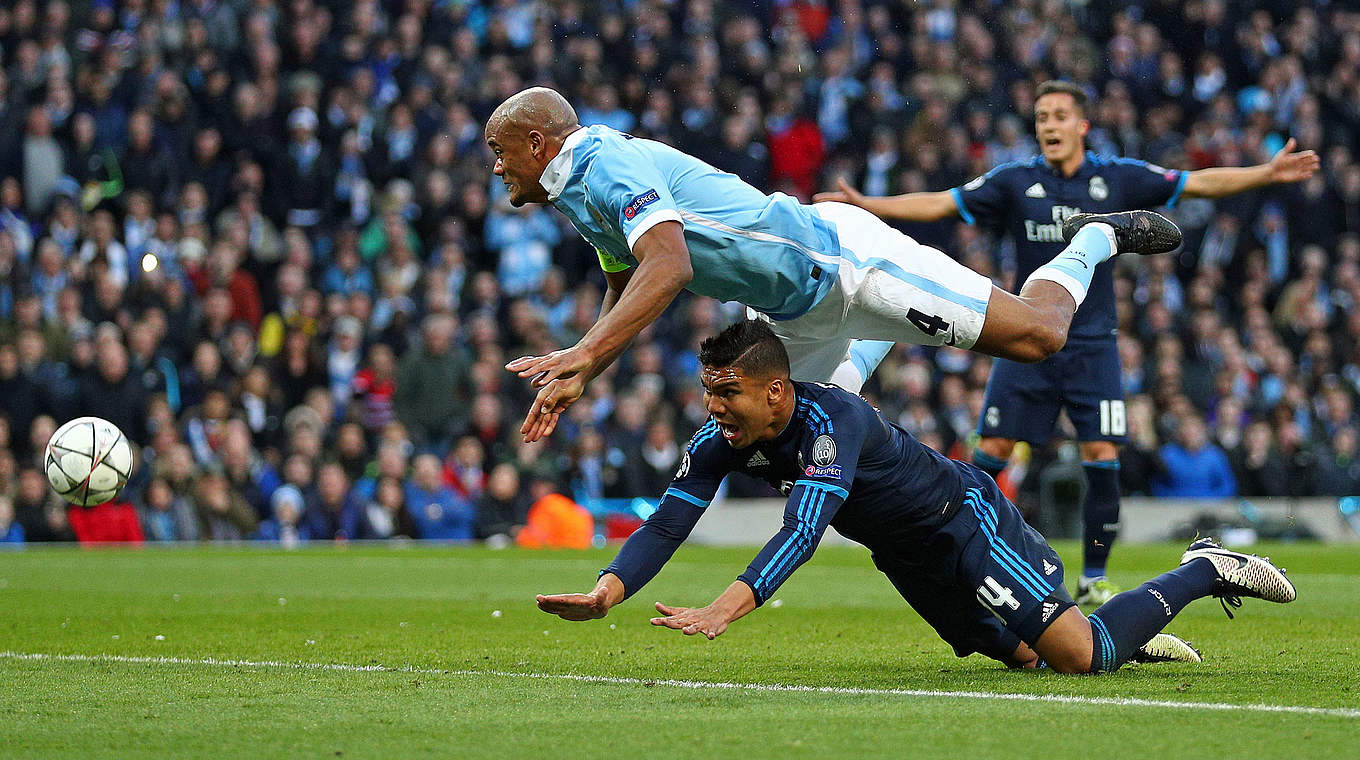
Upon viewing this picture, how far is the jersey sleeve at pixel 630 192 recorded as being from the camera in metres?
6.09

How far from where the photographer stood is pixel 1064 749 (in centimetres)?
445

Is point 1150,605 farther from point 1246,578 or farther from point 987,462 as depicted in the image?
point 987,462

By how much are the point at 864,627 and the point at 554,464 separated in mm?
9692

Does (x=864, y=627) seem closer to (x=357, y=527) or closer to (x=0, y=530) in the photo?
(x=357, y=527)

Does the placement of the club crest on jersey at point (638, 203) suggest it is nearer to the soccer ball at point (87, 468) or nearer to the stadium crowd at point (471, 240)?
the soccer ball at point (87, 468)

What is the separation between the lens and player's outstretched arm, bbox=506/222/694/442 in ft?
18.6

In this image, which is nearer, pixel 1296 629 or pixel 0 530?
pixel 1296 629

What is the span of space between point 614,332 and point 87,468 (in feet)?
16.5

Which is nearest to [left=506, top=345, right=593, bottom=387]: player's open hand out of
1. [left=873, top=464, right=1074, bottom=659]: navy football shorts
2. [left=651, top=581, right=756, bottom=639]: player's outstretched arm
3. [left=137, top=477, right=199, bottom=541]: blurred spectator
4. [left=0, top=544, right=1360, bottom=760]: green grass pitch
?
[left=651, top=581, right=756, bottom=639]: player's outstretched arm

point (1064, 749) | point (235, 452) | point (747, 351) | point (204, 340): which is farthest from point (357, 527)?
point (1064, 749)

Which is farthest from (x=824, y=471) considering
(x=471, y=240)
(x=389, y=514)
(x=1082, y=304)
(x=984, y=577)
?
(x=471, y=240)

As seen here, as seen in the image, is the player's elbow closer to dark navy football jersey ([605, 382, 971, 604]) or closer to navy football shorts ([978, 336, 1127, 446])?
dark navy football jersey ([605, 382, 971, 604])

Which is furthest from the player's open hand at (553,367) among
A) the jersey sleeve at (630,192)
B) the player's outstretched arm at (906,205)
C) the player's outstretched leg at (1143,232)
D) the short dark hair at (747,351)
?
the player's outstretched arm at (906,205)

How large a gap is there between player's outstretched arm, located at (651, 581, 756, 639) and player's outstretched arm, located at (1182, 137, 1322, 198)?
4428 mm
